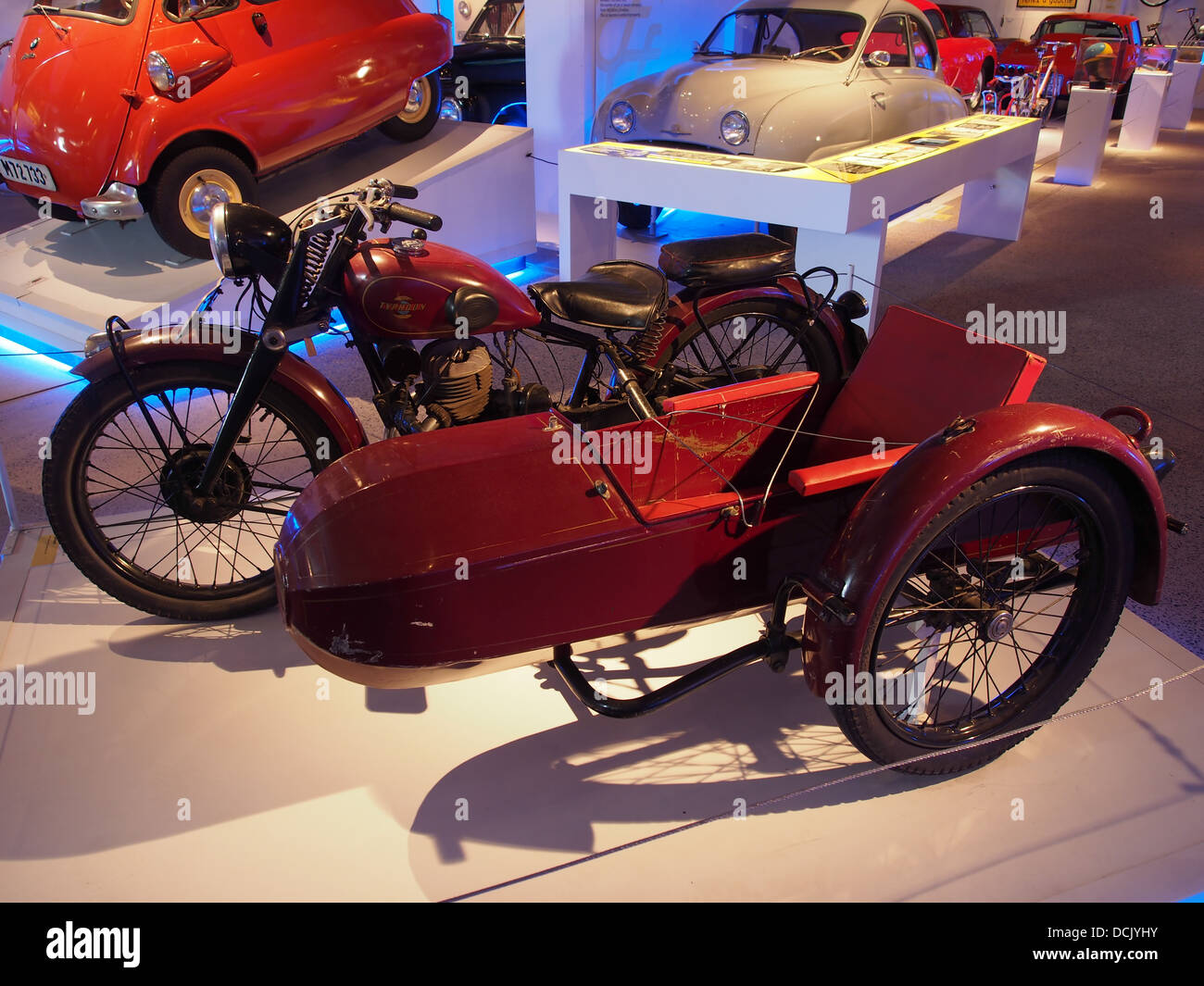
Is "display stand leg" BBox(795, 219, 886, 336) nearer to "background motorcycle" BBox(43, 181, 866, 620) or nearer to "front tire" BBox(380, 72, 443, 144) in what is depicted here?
"background motorcycle" BBox(43, 181, 866, 620)

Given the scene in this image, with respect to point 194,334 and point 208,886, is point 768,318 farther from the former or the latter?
point 208,886

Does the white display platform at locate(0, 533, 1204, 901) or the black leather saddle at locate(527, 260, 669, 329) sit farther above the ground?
the black leather saddle at locate(527, 260, 669, 329)

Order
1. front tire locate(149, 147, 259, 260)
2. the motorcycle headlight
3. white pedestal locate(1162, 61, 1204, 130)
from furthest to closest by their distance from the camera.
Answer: white pedestal locate(1162, 61, 1204, 130) < front tire locate(149, 147, 259, 260) < the motorcycle headlight

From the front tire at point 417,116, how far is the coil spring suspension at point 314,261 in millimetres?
3274

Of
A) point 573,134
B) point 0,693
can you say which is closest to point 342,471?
point 0,693

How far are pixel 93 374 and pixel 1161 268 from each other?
561cm

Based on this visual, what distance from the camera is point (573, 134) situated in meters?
5.67

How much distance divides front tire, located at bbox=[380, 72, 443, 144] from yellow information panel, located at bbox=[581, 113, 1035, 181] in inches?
51.8

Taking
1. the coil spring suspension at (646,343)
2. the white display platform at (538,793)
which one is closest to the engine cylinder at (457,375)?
the coil spring suspension at (646,343)

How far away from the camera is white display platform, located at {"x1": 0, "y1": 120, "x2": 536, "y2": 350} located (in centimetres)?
393

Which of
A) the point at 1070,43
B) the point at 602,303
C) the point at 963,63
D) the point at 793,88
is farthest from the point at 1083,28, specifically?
the point at 602,303

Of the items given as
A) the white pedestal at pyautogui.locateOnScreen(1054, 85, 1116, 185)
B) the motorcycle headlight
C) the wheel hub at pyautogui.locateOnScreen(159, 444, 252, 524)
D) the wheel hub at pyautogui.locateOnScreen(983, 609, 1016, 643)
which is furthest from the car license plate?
the white pedestal at pyautogui.locateOnScreen(1054, 85, 1116, 185)

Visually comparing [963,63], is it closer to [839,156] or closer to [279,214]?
[839,156]

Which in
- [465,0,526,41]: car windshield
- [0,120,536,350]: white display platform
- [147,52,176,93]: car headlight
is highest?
[465,0,526,41]: car windshield
